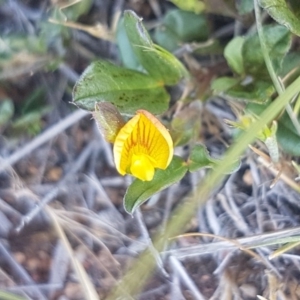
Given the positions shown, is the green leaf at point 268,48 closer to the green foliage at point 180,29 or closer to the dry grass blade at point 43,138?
the green foliage at point 180,29

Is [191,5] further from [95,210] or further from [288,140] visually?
[95,210]

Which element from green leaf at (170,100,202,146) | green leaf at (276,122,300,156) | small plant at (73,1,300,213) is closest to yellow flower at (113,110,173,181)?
small plant at (73,1,300,213)

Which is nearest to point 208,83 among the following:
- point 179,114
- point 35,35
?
point 179,114

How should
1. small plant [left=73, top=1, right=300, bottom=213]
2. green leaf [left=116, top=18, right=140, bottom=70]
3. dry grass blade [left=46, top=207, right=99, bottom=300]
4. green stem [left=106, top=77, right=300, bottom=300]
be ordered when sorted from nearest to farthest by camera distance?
green stem [left=106, top=77, right=300, bottom=300]
small plant [left=73, top=1, right=300, bottom=213]
dry grass blade [left=46, top=207, right=99, bottom=300]
green leaf [left=116, top=18, right=140, bottom=70]

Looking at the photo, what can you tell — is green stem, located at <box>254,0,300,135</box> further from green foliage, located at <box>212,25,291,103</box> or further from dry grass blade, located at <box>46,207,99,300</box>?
dry grass blade, located at <box>46,207,99,300</box>

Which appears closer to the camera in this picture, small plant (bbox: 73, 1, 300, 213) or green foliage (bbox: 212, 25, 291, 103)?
small plant (bbox: 73, 1, 300, 213)

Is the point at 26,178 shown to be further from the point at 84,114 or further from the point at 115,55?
the point at 115,55

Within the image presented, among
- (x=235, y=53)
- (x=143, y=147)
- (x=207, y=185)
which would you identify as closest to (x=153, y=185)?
(x=143, y=147)
